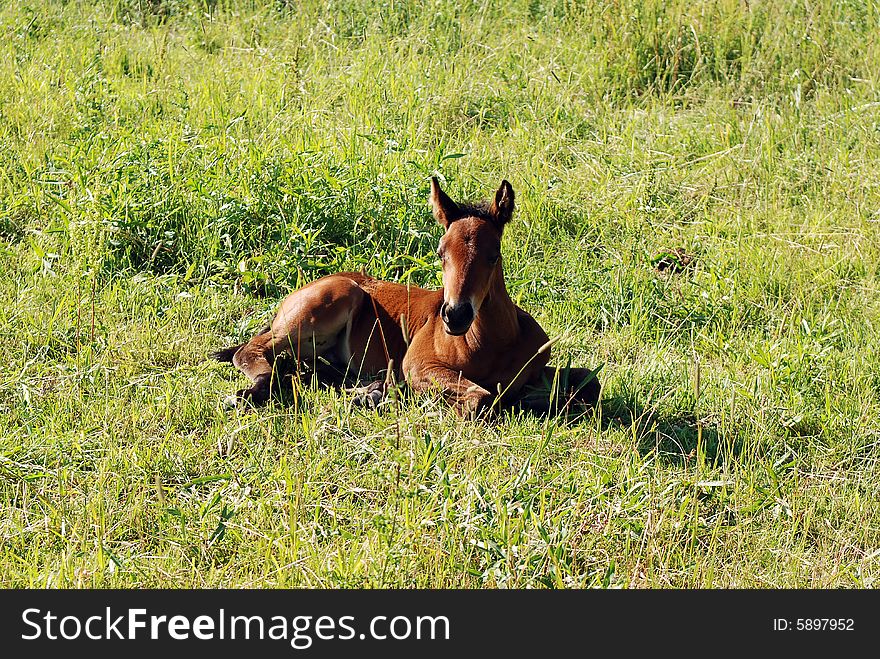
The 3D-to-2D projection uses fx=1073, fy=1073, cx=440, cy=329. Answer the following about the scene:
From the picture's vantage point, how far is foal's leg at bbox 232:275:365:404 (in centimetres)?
560

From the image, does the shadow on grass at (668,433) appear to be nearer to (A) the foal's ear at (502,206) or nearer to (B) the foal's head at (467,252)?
(B) the foal's head at (467,252)

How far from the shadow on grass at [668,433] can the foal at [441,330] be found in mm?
172

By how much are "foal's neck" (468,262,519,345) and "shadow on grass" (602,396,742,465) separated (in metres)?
0.61

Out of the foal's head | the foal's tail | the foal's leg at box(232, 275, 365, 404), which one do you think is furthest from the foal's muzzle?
the foal's tail

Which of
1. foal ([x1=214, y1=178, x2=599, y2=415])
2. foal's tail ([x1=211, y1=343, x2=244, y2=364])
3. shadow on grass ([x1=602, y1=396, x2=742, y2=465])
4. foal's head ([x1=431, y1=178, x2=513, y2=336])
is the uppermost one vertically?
foal's head ([x1=431, y1=178, x2=513, y2=336])

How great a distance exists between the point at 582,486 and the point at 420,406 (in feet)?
3.40

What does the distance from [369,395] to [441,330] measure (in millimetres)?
543

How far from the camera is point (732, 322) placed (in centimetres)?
624

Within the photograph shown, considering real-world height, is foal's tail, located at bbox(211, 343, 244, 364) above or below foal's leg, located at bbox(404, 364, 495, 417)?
below

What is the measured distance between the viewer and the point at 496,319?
5.27 m

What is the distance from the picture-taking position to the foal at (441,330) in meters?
4.99

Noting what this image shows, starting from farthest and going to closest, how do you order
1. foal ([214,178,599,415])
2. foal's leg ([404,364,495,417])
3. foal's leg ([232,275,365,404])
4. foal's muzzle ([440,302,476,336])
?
1. foal's leg ([232,275,365,404])
2. foal's leg ([404,364,495,417])
3. foal ([214,178,599,415])
4. foal's muzzle ([440,302,476,336])

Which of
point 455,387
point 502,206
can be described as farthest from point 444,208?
point 455,387

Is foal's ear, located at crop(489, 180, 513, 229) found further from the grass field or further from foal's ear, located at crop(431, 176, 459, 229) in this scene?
the grass field
